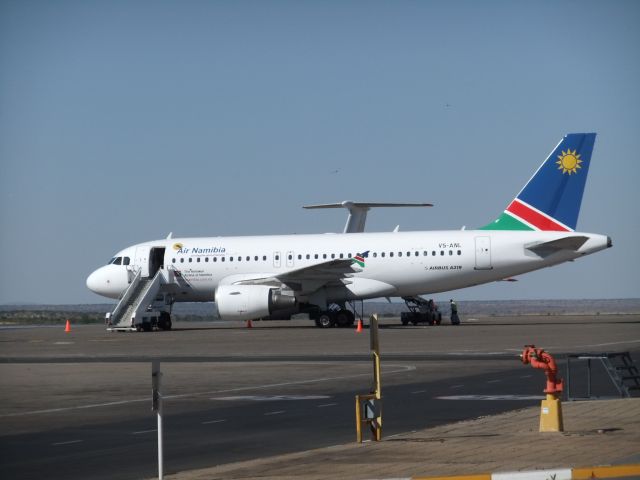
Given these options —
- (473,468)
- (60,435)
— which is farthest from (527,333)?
(473,468)

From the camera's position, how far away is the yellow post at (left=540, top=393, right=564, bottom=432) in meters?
15.2

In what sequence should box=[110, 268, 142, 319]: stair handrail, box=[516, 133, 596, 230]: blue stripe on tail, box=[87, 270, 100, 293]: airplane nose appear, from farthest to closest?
box=[87, 270, 100, 293]: airplane nose
box=[110, 268, 142, 319]: stair handrail
box=[516, 133, 596, 230]: blue stripe on tail

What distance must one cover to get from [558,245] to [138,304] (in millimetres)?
18684

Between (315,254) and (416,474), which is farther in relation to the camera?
(315,254)

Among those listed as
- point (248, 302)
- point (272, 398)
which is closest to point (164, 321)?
point (248, 302)

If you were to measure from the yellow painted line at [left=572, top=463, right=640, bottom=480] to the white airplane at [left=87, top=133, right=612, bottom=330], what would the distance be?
129ft

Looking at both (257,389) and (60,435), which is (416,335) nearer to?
(257,389)

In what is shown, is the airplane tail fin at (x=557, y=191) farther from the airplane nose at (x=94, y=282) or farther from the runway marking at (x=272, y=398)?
the runway marking at (x=272, y=398)

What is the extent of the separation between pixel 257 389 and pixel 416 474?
1152cm

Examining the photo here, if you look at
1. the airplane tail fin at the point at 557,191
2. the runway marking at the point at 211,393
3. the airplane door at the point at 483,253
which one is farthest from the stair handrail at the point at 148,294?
the runway marking at the point at 211,393

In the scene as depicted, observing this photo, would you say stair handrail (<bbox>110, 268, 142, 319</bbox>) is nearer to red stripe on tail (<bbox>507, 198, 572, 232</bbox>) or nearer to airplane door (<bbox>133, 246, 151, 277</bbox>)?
airplane door (<bbox>133, 246, 151, 277</bbox>)

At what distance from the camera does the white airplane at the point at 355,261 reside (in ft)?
171

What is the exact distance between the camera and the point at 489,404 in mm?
19469

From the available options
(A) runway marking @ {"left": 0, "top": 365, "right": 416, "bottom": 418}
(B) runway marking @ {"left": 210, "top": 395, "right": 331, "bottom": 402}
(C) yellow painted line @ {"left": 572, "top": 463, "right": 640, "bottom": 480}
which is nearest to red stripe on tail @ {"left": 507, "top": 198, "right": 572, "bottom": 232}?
(A) runway marking @ {"left": 0, "top": 365, "right": 416, "bottom": 418}
